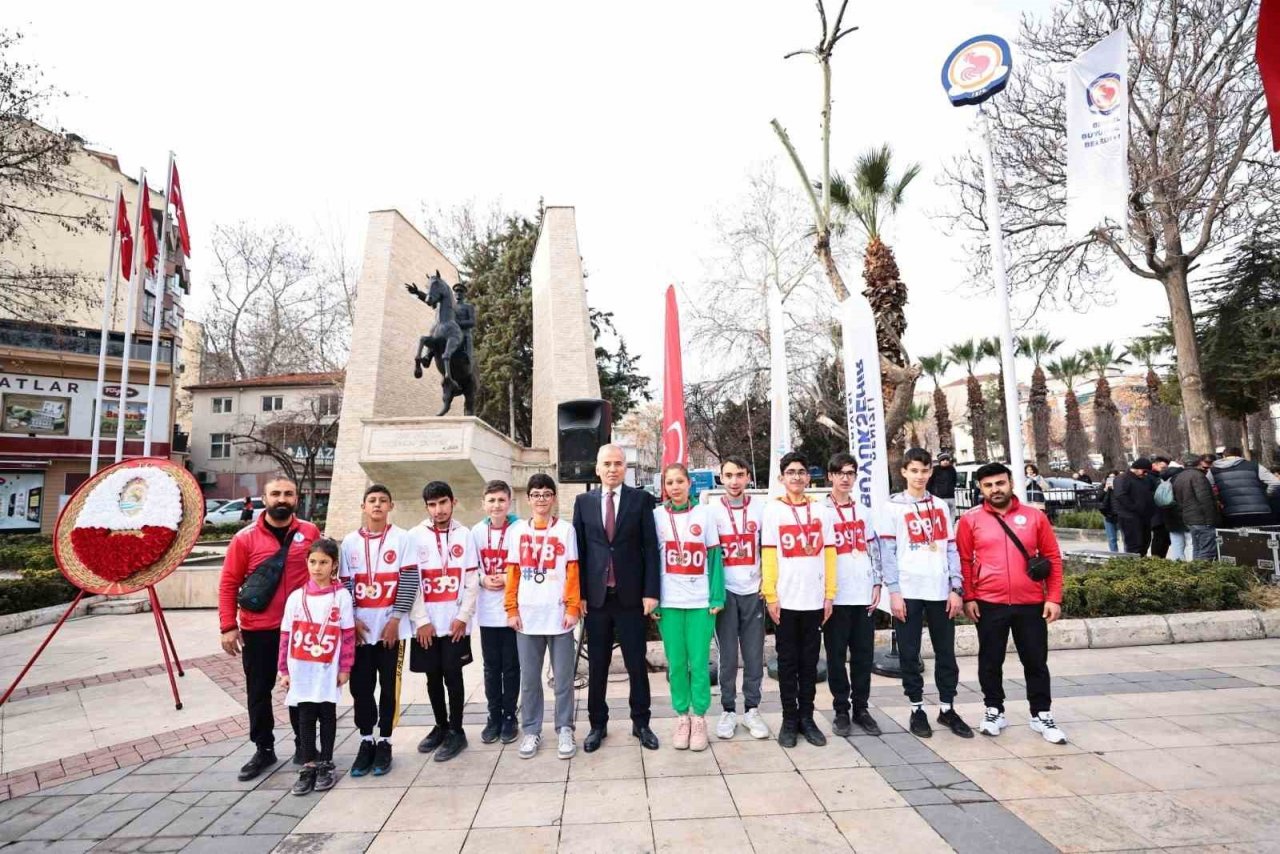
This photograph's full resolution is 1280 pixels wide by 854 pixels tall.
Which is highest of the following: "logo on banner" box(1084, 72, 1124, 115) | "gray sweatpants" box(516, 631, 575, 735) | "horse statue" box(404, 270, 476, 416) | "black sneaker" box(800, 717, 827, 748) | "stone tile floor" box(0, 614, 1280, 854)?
"logo on banner" box(1084, 72, 1124, 115)

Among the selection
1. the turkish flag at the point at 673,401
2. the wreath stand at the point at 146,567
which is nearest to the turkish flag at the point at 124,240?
the wreath stand at the point at 146,567

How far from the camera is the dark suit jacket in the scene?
399 centimetres

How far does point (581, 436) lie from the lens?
692 cm

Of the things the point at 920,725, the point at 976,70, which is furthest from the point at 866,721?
the point at 976,70

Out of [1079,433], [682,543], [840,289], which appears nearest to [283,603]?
[682,543]

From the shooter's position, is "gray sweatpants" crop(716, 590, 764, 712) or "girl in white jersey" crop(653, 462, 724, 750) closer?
"girl in white jersey" crop(653, 462, 724, 750)

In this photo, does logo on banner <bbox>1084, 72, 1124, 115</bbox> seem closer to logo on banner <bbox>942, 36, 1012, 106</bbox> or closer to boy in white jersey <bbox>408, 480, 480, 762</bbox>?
logo on banner <bbox>942, 36, 1012, 106</bbox>

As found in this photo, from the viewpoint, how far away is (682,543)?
4.01m

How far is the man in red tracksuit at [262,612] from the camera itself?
3637 millimetres

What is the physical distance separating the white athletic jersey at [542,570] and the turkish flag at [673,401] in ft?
8.66

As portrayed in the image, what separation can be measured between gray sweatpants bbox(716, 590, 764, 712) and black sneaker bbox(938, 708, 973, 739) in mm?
1172

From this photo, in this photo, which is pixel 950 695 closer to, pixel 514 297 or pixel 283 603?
pixel 283 603

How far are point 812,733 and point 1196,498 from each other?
734cm

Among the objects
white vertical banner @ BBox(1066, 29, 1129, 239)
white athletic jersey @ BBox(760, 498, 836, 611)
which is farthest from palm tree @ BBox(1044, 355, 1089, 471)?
white athletic jersey @ BBox(760, 498, 836, 611)
